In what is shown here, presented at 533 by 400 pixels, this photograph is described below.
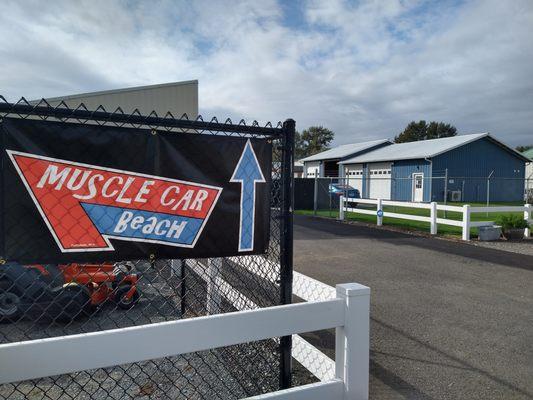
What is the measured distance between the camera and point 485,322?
5.09 m

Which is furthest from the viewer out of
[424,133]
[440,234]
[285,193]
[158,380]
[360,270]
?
[424,133]

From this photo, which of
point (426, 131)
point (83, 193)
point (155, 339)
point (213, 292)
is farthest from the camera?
point (426, 131)

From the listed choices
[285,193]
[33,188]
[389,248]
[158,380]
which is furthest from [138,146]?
[389,248]

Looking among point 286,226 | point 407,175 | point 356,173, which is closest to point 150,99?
point 286,226

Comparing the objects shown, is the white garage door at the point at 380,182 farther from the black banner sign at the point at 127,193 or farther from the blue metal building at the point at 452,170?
the black banner sign at the point at 127,193

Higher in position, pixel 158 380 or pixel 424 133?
pixel 424 133

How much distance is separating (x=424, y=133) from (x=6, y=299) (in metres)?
81.5

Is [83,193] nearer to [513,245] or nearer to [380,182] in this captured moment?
[513,245]

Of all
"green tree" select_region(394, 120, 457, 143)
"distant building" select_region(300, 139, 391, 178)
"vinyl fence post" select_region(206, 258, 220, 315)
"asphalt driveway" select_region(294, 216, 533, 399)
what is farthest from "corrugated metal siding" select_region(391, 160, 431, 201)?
"green tree" select_region(394, 120, 457, 143)

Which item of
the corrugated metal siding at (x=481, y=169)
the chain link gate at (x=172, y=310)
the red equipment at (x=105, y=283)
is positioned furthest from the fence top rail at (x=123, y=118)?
the corrugated metal siding at (x=481, y=169)

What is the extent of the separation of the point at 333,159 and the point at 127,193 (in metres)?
39.3

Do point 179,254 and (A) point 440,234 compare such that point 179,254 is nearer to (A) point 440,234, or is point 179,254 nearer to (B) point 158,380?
(B) point 158,380

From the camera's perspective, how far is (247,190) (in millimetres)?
2781

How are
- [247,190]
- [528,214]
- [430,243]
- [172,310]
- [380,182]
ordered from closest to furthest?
[247,190]
[172,310]
[430,243]
[528,214]
[380,182]
